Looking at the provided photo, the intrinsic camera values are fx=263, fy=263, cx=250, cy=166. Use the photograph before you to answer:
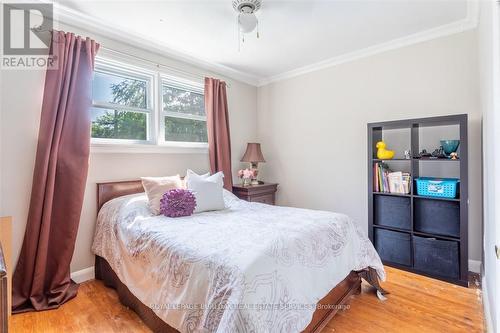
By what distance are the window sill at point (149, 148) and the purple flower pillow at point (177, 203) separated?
801 mm

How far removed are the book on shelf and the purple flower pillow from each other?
1.97 meters

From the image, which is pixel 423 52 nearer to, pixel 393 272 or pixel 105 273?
pixel 393 272

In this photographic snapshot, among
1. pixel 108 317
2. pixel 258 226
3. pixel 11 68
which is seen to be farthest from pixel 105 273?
pixel 11 68

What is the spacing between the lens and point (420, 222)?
263 centimetres

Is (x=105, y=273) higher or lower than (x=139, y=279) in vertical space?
lower

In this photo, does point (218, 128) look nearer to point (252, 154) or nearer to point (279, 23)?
point (252, 154)

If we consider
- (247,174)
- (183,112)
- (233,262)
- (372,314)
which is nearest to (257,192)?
(247,174)

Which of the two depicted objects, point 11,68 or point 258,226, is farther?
point 11,68

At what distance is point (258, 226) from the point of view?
1.90 meters

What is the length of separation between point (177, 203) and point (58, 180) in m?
1.04

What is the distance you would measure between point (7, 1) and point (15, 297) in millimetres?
2326

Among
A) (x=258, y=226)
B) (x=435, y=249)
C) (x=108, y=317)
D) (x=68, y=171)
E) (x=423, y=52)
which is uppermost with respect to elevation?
(x=423, y=52)

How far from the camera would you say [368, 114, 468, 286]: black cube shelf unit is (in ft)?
7.70

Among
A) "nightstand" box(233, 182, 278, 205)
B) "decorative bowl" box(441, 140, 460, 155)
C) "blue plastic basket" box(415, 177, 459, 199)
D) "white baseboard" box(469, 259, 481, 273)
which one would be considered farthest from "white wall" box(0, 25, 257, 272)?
"white baseboard" box(469, 259, 481, 273)
